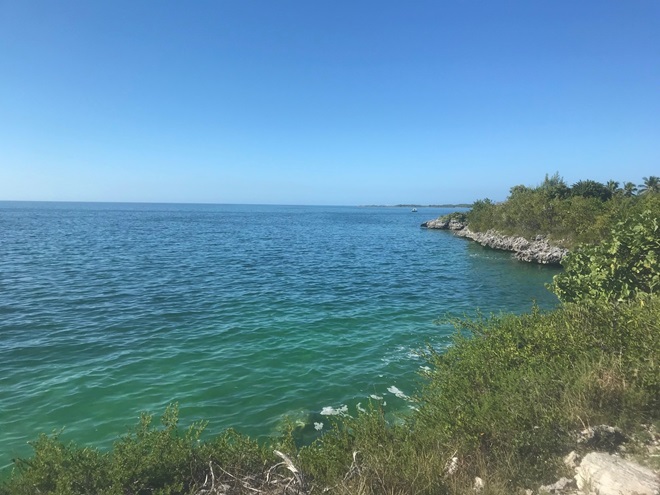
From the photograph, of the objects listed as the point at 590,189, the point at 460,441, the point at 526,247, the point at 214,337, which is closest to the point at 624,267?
the point at 460,441

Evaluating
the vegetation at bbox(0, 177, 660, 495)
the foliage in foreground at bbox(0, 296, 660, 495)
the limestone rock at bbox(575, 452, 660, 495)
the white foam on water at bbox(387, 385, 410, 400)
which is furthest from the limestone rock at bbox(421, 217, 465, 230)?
the limestone rock at bbox(575, 452, 660, 495)

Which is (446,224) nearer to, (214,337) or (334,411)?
(214,337)

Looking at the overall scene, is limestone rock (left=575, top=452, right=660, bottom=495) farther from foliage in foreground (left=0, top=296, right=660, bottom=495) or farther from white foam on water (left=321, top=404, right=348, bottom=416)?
white foam on water (left=321, top=404, right=348, bottom=416)

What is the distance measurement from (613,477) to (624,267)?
10.2 metres

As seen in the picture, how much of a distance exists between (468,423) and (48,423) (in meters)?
11.4

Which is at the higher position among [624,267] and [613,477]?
[624,267]

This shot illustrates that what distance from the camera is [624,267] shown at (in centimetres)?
1301

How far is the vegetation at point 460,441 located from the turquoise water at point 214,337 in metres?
2.67

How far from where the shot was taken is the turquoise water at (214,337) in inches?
478

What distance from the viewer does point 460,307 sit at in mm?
24531

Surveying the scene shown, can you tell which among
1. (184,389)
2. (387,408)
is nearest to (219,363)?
(184,389)

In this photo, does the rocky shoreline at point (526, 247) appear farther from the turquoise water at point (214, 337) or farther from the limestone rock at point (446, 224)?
the limestone rock at point (446, 224)

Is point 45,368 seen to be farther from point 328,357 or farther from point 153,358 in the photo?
point 328,357

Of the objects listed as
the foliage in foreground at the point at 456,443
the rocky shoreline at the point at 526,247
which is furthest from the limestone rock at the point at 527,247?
the foliage in foreground at the point at 456,443
